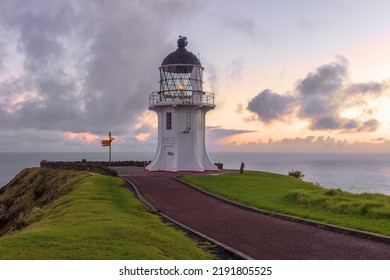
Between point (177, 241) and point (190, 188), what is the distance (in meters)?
13.6

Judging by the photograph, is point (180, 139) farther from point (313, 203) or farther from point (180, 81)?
point (313, 203)

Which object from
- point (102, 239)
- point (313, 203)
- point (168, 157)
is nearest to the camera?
point (102, 239)

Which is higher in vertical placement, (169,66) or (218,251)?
(169,66)

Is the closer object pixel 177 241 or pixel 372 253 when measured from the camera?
pixel 372 253

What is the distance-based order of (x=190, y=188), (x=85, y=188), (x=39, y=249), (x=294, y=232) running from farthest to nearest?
1. (x=190, y=188)
2. (x=85, y=188)
3. (x=294, y=232)
4. (x=39, y=249)

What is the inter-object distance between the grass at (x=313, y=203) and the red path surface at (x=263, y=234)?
116cm

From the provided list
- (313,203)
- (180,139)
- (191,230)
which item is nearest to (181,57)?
(180,139)

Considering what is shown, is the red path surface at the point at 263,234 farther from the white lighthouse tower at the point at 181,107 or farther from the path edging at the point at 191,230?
the white lighthouse tower at the point at 181,107

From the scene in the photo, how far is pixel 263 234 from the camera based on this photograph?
1319cm

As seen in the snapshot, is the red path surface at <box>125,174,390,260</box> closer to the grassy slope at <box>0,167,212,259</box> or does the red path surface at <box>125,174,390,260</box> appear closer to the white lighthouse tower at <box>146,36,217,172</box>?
the grassy slope at <box>0,167,212,259</box>

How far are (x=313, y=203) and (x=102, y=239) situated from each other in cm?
1066
